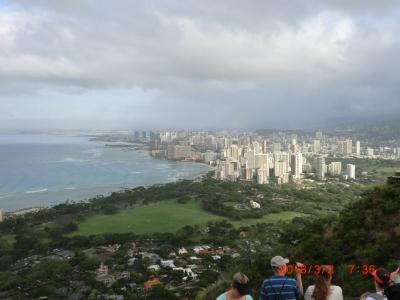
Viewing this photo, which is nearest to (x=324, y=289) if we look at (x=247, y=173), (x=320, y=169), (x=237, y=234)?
(x=237, y=234)

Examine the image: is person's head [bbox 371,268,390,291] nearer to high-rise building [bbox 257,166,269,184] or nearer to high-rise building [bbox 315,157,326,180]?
high-rise building [bbox 257,166,269,184]

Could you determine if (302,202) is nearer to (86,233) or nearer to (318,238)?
(86,233)

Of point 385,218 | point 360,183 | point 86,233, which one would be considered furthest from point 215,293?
point 360,183

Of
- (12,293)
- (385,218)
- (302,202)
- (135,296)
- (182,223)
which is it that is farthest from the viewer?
(302,202)

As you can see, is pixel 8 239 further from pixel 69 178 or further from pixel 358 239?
pixel 69 178

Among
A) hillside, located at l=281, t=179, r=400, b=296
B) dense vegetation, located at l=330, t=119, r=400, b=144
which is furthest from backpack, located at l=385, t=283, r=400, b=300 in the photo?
dense vegetation, located at l=330, t=119, r=400, b=144
